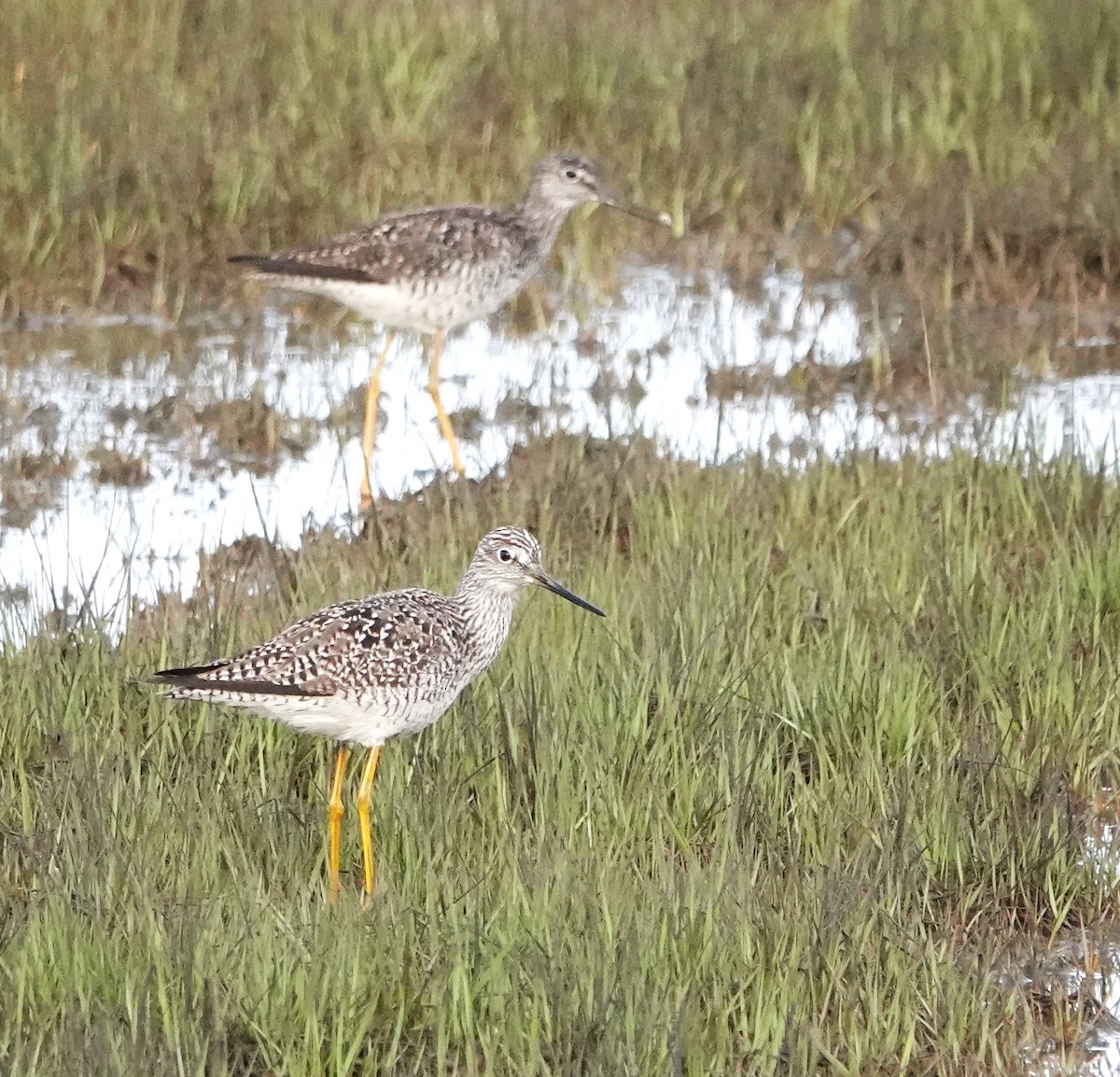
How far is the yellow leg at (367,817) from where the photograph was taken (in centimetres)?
455

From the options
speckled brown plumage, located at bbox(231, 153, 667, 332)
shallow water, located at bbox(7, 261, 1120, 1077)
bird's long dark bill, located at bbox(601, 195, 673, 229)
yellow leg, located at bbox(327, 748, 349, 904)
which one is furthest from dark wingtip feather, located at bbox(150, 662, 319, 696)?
bird's long dark bill, located at bbox(601, 195, 673, 229)

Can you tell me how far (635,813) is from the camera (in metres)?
4.87

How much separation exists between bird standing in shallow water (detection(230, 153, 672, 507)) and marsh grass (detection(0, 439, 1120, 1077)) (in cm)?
140

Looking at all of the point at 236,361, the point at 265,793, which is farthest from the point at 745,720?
the point at 236,361

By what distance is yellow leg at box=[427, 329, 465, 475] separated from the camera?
748cm

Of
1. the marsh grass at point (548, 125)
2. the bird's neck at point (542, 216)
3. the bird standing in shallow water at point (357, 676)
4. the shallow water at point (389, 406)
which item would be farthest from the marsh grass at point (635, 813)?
the marsh grass at point (548, 125)

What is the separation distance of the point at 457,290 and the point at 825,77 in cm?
405

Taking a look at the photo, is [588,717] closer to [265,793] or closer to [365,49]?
[265,793]

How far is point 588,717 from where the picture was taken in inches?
202

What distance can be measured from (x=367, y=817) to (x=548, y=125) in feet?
22.9

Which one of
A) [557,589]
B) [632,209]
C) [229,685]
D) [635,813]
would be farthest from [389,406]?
[229,685]

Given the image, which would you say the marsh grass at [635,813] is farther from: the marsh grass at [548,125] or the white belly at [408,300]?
Result: the marsh grass at [548,125]

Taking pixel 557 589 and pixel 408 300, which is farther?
pixel 408 300

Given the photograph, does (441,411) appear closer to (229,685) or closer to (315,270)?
(315,270)
